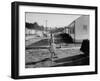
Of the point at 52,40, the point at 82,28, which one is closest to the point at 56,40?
the point at 52,40

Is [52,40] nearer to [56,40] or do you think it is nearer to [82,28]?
[56,40]

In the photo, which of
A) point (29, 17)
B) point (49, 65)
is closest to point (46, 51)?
point (49, 65)

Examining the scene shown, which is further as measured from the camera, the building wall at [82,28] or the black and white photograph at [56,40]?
the building wall at [82,28]

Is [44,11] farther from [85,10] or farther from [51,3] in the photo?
[85,10]

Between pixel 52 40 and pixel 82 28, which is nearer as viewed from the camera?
pixel 52 40

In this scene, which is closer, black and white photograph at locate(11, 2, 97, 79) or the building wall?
black and white photograph at locate(11, 2, 97, 79)

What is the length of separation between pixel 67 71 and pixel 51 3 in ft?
1.66

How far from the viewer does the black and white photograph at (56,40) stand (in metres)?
2.13

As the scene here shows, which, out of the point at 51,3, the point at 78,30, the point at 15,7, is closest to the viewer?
the point at 15,7

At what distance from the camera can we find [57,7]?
7.22 ft

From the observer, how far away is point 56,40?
87.6 inches

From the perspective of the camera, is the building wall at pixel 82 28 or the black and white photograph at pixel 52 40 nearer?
the black and white photograph at pixel 52 40

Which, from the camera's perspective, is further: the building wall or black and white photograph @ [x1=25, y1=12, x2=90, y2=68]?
the building wall

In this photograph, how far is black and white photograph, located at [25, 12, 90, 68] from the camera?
213 cm
